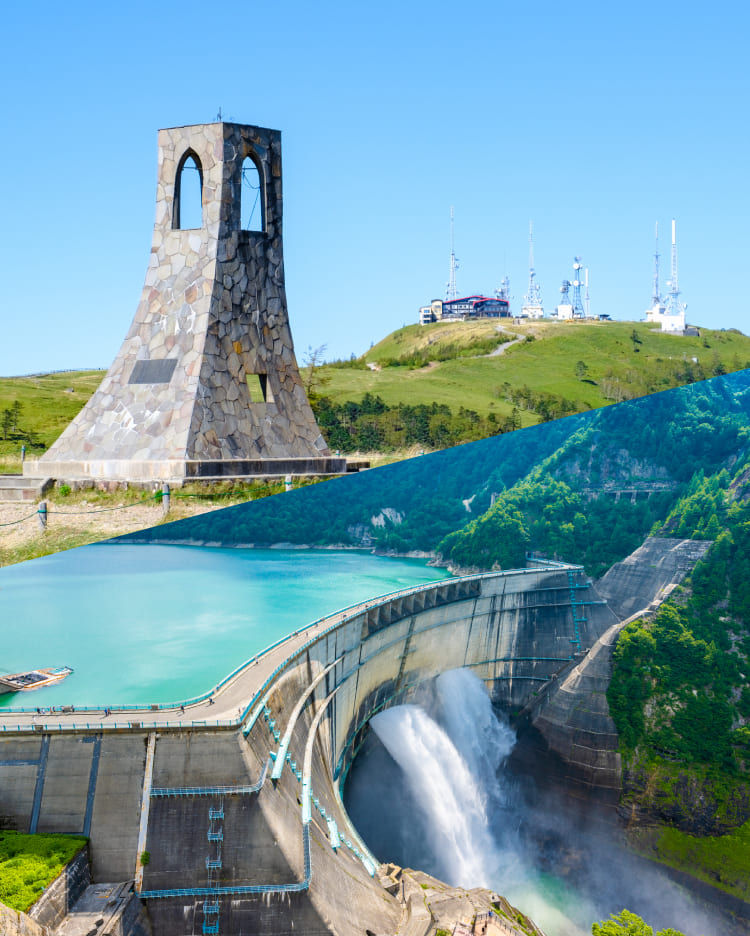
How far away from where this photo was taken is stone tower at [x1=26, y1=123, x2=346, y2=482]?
80.6ft

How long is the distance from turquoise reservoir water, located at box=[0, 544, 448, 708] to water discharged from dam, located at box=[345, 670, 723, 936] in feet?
13.9

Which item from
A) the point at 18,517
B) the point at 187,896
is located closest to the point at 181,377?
the point at 18,517

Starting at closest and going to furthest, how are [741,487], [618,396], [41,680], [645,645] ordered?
[41,680] < [645,645] < [741,487] < [618,396]

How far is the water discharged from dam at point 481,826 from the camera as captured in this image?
2359 cm

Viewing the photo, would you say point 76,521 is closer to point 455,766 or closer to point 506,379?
point 455,766

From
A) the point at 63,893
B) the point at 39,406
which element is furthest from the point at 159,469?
the point at 39,406

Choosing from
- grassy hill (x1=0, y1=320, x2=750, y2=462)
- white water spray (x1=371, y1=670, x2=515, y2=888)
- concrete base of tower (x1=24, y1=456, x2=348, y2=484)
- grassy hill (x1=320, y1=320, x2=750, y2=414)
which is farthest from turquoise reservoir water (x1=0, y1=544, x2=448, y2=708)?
grassy hill (x1=320, y1=320, x2=750, y2=414)

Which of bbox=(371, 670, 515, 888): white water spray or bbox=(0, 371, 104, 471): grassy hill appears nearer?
bbox=(371, 670, 515, 888): white water spray

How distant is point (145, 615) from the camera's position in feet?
68.4

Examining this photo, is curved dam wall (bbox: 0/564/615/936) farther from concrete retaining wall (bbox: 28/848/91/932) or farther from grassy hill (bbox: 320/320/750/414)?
grassy hill (bbox: 320/320/750/414)

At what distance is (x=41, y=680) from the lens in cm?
1747

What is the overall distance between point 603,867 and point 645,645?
21.7 feet

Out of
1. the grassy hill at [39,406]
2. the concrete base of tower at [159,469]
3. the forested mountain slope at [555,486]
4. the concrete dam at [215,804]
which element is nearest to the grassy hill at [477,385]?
the grassy hill at [39,406]

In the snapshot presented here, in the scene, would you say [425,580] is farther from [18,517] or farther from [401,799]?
[18,517]
